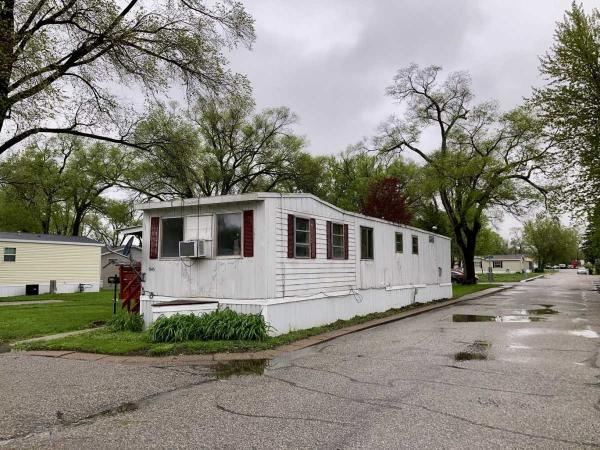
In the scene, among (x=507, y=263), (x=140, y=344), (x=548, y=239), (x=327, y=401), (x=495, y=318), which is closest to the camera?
(x=327, y=401)

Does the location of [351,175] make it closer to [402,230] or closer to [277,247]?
[402,230]

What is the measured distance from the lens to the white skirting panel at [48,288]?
80.2ft

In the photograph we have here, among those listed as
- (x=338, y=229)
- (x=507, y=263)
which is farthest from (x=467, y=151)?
(x=507, y=263)

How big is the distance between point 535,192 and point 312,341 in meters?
26.4

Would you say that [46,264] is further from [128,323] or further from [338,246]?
[338,246]

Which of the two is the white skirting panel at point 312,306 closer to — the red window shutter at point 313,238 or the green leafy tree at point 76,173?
the red window shutter at point 313,238

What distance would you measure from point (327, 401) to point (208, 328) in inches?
166

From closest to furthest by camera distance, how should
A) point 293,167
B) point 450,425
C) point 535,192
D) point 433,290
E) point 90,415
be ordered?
point 450,425 → point 90,415 → point 433,290 → point 535,192 → point 293,167

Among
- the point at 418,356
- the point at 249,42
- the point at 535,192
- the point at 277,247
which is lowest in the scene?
the point at 418,356

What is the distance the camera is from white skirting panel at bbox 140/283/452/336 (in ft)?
Answer: 31.9

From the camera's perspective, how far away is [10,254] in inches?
976

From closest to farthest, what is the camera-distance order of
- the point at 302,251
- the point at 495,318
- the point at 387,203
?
the point at 302,251
the point at 495,318
the point at 387,203

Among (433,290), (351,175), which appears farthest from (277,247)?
(351,175)

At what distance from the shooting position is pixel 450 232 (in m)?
43.5
